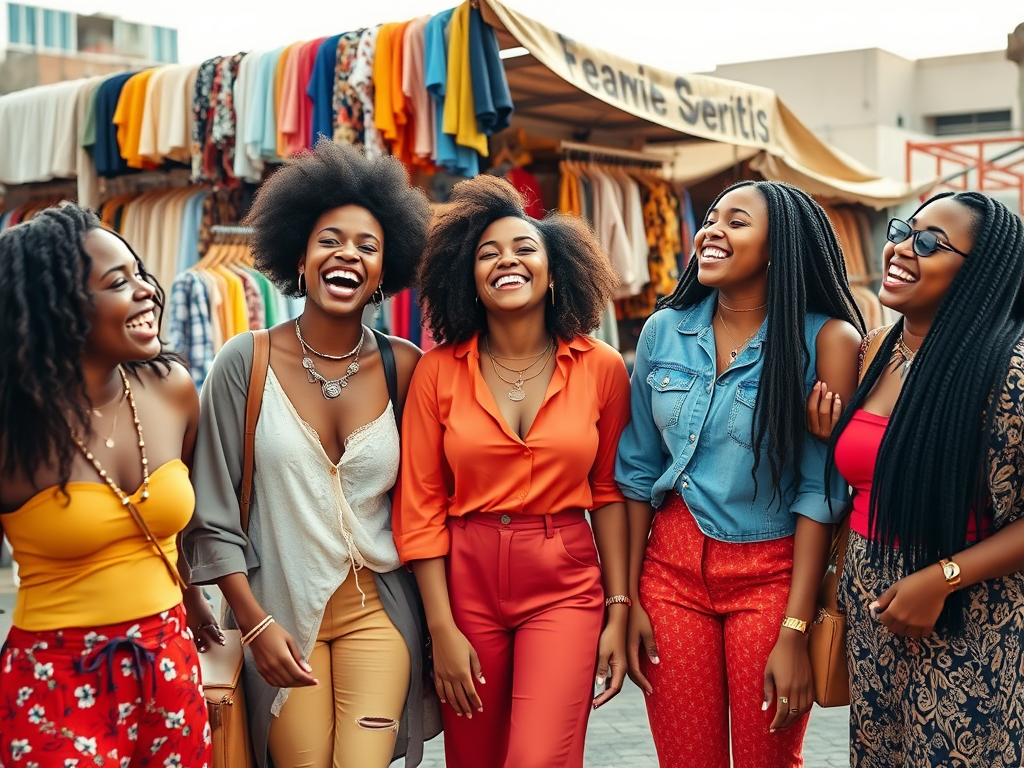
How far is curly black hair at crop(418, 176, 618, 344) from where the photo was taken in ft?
11.6

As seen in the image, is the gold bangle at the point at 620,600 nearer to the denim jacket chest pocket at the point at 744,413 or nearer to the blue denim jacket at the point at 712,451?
the blue denim jacket at the point at 712,451

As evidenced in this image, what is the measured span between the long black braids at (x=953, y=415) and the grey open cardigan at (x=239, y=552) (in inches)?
53.7

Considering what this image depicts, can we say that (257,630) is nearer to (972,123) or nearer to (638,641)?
(638,641)

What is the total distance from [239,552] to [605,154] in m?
5.73

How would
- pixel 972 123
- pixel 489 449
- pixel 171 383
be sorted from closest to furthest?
pixel 171 383 < pixel 489 449 < pixel 972 123

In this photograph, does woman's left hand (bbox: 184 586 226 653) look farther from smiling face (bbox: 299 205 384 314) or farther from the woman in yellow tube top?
smiling face (bbox: 299 205 384 314)

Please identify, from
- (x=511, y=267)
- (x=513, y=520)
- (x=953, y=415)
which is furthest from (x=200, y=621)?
(x=953, y=415)

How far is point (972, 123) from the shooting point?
25.1 metres

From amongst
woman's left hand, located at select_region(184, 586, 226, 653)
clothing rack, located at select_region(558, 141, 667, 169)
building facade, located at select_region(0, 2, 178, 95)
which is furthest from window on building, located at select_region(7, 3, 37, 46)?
woman's left hand, located at select_region(184, 586, 226, 653)

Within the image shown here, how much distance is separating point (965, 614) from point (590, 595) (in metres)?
1.05

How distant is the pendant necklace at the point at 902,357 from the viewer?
119 inches

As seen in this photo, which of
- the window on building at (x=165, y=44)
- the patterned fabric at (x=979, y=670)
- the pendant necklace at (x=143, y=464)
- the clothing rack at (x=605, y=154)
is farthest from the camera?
the window on building at (x=165, y=44)

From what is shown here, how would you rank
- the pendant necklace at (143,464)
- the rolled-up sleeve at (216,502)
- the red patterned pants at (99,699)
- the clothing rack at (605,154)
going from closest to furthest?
the red patterned pants at (99,699), the pendant necklace at (143,464), the rolled-up sleeve at (216,502), the clothing rack at (605,154)

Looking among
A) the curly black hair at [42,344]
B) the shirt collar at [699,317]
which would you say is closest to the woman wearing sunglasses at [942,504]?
the shirt collar at [699,317]
